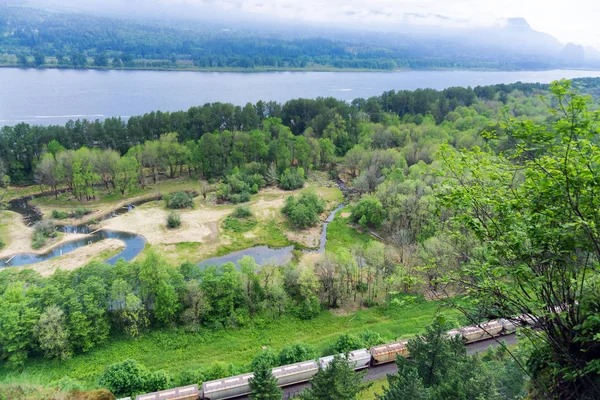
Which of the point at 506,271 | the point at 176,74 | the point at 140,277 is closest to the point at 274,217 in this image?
the point at 140,277

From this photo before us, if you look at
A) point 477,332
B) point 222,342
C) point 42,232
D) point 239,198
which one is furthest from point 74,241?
point 477,332

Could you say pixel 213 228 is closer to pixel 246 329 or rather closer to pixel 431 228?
pixel 246 329

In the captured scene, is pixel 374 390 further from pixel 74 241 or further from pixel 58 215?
pixel 58 215

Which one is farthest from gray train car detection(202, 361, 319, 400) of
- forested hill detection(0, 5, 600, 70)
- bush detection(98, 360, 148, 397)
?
forested hill detection(0, 5, 600, 70)

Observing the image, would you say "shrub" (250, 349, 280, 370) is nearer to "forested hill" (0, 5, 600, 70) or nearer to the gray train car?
the gray train car

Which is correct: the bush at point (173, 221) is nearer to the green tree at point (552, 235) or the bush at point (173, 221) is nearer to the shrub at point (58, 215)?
the shrub at point (58, 215)

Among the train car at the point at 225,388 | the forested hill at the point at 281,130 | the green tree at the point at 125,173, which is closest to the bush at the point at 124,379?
the train car at the point at 225,388
